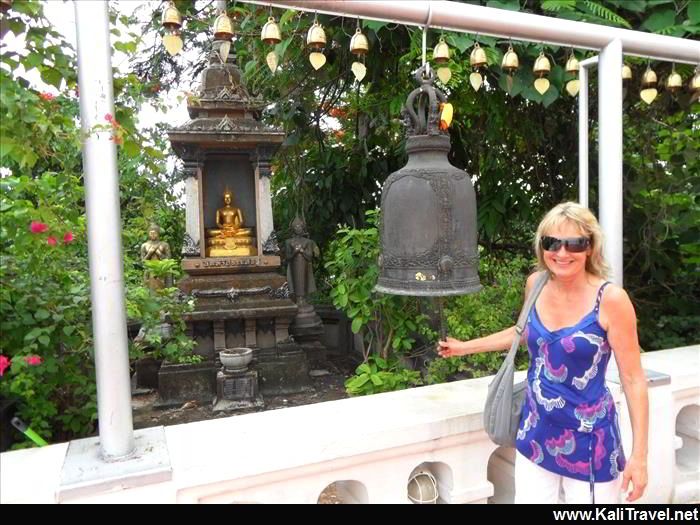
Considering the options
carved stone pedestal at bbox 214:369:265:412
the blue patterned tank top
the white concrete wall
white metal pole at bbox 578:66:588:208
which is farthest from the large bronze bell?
carved stone pedestal at bbox 214:369:265:412

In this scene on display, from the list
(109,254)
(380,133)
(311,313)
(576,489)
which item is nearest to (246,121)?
(380,133)

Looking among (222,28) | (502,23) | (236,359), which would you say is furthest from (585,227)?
(236,359)

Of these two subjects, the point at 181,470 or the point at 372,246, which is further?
the point at 372,246

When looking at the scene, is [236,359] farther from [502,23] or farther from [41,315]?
[502,23]

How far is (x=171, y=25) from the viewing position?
6.32ft

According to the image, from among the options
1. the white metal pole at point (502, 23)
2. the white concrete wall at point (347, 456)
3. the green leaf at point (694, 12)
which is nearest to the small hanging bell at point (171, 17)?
the white metal pole at point (502, 23)

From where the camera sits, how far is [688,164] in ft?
15.6

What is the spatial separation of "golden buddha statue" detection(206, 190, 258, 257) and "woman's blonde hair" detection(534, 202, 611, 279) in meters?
6.32

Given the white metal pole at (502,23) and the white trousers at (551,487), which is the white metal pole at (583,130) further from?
the white trousers at (551,487)

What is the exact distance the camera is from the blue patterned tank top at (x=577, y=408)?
5.84ft

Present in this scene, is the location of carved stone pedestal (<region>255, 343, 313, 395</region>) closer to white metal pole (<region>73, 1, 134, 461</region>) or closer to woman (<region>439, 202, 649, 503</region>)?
white metal pole (<region>73, 1, 134, 461</region>)

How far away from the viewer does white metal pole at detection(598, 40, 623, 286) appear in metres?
2.50
